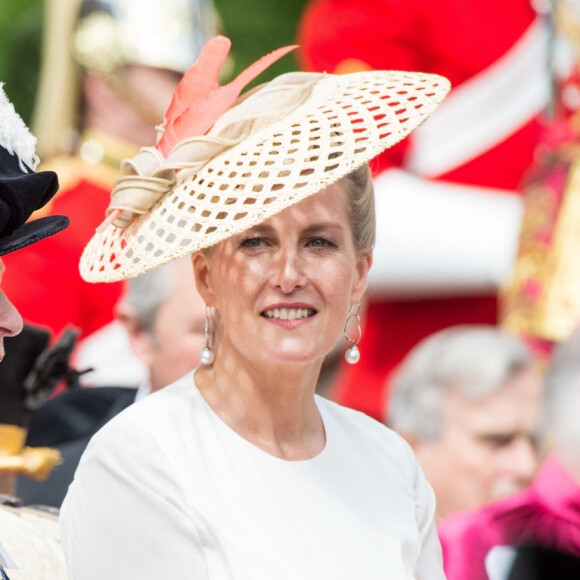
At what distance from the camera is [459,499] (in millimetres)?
5070

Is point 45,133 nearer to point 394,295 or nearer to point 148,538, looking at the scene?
point 394,295

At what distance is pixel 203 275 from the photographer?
3.00 metres

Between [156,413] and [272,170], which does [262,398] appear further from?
[272,170]

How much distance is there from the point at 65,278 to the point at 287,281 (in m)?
3.21

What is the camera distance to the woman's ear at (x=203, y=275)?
2.98 metres

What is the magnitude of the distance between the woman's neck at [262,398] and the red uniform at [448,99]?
2.68 metres

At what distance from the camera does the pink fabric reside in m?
4.11

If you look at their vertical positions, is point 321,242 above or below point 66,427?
above

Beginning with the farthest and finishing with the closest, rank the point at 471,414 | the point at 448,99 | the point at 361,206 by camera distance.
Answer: the point at 448,99
the point at 471,414
the point at 361,206

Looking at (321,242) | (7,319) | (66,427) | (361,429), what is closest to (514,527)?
(361,429)

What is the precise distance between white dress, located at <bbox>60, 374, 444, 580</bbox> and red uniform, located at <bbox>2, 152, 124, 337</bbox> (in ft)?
9.47

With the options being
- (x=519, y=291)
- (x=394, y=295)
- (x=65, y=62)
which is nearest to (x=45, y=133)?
(x=65, y=62)

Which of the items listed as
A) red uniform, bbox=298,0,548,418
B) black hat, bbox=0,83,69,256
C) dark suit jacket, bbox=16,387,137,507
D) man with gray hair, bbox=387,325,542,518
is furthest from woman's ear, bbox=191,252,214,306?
red uniform, bbox=298,0,548,418

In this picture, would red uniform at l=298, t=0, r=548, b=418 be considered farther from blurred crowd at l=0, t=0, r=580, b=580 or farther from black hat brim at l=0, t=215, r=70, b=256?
black hat brim at l=0, t=215, r=70, b=256
